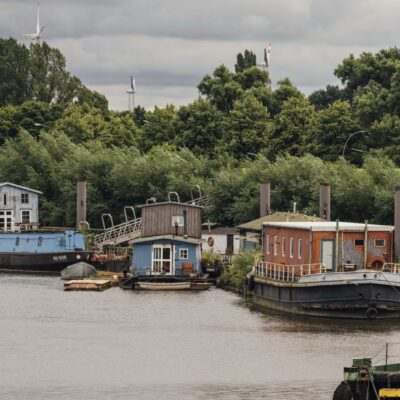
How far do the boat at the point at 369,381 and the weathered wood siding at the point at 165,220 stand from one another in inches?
1743

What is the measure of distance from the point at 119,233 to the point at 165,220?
589 inches

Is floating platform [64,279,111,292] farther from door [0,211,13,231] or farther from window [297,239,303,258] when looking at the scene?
door [0,211,13,231]

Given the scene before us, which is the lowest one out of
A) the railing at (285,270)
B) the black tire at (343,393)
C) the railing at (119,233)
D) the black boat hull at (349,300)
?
the black tire at (343,393)

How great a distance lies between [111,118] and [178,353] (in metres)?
103

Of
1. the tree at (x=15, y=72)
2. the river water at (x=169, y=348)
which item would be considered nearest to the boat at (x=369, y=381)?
the river water at (x=169, y=348)

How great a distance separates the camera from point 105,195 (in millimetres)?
125312

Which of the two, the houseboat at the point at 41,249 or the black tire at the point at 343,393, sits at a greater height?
the houseboat at the point at 41,249

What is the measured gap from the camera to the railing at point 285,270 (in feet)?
252

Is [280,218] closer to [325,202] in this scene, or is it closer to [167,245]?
[325,202]

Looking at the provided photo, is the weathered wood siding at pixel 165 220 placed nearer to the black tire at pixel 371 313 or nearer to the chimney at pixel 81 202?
the chimney at pixel 81 202

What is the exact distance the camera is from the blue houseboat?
93.1m

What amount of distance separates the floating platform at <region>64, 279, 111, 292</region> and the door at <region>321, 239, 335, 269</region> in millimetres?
17356

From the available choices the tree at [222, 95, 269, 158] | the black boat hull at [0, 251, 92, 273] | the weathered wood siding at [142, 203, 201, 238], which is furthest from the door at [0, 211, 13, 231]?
the weathered wood siding at [142, 203, 201, 238]

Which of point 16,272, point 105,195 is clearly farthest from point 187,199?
point 16,272
